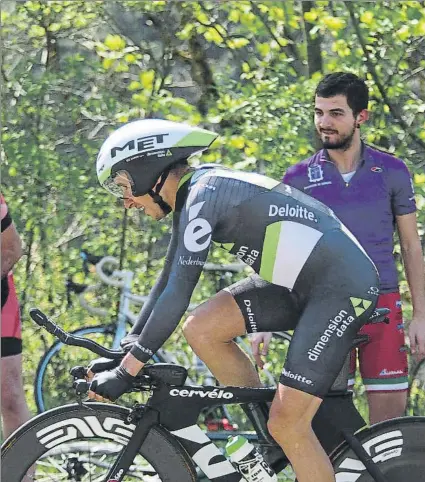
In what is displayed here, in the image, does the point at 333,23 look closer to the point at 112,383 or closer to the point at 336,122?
the point at 336,122

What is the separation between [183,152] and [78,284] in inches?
120

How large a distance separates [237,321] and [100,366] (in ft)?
1.79

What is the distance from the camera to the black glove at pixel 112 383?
12.5ft

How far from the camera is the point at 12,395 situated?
502 centimetres

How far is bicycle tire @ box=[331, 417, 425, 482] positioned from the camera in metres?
4.19

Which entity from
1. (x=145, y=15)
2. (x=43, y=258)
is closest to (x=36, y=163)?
(x=43, y=258)

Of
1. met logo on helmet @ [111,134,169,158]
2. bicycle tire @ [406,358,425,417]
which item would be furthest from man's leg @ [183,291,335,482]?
bicycle tire @ [406,358,425,417]

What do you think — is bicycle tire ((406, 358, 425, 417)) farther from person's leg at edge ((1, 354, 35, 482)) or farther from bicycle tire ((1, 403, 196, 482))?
bicycle tire ((1, 403, 196, 482))

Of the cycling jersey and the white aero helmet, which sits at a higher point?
the white aero helmet

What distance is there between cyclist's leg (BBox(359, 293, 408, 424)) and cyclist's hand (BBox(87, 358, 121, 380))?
119 cm

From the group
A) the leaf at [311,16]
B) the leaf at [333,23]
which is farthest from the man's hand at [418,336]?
the leaf at [311,16]

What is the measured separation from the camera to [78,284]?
695 cm

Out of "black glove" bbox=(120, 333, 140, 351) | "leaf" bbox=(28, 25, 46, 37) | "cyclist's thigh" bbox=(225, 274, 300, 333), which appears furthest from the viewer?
"leaf" bbox=(28, 25, 46, 37)

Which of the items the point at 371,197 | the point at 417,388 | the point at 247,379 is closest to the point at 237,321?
the point at 247,379
